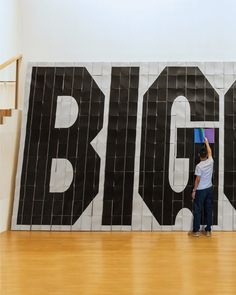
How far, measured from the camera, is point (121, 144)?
8930mm

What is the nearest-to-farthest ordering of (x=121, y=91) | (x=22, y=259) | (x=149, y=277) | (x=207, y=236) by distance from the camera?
(x=149, y=277), (x=22, y=259), (x=207, y=236), (x=121, y=91)

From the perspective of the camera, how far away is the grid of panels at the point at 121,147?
8.64 meters

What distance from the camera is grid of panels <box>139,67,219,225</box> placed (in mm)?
8641

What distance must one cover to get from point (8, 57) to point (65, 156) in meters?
1.98

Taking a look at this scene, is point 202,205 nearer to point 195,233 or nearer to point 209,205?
point 209,205

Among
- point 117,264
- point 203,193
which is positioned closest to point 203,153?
point 203,193

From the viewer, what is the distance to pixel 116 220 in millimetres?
8586

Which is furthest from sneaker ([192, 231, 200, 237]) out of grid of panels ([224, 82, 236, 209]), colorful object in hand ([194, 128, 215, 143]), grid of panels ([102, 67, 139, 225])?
colorful object in hand ([194, 128, 215, 143])

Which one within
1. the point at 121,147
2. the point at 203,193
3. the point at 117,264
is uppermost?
the point at 121,147

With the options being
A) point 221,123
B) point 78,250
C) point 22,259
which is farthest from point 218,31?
point 22,259

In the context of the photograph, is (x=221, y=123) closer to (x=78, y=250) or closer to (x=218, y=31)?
(x=218, y=31)

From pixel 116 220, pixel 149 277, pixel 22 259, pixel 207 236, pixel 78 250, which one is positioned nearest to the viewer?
Answer: pixel 149 277

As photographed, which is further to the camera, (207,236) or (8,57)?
(8,57)

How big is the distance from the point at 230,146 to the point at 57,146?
9.54ft
